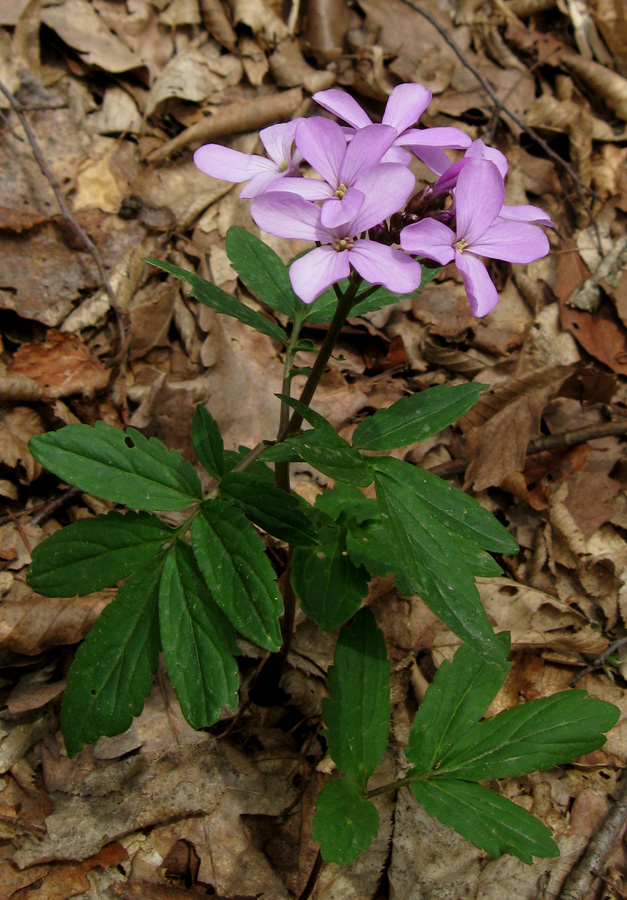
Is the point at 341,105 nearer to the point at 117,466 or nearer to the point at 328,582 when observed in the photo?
the point at 117,466

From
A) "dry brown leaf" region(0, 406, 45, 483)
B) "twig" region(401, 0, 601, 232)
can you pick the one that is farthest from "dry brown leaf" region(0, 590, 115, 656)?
"twig" region(401, 0, 601, 232)

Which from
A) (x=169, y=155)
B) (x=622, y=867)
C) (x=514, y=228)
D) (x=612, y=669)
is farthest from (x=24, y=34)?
(x=622, y=867)

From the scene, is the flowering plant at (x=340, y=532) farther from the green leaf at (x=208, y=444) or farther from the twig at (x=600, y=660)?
the twig at (x=600, y=660)

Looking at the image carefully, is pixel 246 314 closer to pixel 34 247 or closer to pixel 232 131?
pixel 34 247

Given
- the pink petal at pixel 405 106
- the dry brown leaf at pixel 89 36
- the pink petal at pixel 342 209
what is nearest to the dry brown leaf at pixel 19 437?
the pink petal at pixel 342 209

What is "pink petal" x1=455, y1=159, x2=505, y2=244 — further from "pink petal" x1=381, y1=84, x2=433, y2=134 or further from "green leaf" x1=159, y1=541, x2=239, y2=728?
"green leaf" x1=159, y1=541, x2=239, y2=728

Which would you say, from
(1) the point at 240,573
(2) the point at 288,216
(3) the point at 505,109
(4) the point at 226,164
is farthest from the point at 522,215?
(3) the point at 505,109

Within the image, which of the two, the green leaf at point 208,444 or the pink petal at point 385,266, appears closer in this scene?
the pink petal at point 385,266
